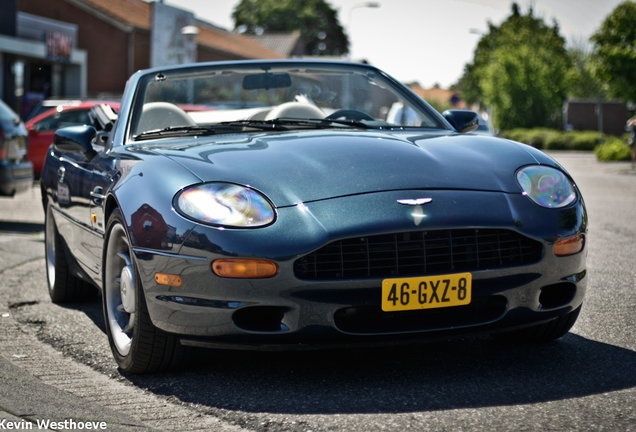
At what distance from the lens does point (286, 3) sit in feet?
224

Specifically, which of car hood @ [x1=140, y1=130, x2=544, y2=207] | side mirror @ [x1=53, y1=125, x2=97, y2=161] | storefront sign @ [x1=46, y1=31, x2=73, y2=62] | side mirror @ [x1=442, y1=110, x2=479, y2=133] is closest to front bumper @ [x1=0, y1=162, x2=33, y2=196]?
side mirror @ [x1=53, y1=125, x2=97, y2=161]

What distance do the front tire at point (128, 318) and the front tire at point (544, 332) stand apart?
4.88 feet

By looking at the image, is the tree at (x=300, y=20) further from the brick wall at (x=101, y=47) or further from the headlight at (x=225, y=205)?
the headlight at (x=225, y=205)

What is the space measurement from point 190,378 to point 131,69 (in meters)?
31.4

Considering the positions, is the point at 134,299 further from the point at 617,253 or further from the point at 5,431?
the point at 617,253

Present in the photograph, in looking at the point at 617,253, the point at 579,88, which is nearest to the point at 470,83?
the point at 579,88

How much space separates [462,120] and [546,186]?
1.14 metres

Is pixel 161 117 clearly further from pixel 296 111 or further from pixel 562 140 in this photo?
pixel 562 140

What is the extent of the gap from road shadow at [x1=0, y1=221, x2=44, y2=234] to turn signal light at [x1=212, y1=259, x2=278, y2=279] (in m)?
6.32

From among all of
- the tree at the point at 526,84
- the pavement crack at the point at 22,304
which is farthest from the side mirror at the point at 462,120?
the tree at the point at 526,84

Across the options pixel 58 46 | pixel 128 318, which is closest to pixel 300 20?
pixel 58 46

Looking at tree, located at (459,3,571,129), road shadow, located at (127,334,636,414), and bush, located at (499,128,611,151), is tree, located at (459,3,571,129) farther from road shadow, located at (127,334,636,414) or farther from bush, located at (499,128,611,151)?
road shadow, located at (127,334,636,414)

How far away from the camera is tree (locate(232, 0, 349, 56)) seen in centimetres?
6831

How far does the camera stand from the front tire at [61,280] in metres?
4.83
